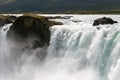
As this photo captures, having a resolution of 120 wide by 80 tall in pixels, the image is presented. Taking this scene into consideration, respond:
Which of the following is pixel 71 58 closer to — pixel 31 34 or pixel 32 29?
pixel 31 34

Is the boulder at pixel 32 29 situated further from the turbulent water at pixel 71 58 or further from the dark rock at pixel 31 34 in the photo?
the turbulent water at pixel 71 58

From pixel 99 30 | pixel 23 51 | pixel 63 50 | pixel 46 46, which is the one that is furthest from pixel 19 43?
pixel 99 30

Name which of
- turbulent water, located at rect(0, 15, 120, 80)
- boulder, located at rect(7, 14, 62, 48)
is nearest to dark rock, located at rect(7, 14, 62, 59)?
boulder, located at rect(7, 14, 62, 48)

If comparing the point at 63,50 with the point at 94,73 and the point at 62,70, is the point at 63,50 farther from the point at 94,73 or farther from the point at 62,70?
the point at 94,73

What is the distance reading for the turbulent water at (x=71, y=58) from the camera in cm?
4324

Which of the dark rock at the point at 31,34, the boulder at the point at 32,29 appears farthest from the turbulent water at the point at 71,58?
the boulder at the point at 32,29

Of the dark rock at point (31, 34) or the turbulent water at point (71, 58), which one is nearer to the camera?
the turbulent water at point (71, 58)

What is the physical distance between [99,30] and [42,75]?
12409 mm

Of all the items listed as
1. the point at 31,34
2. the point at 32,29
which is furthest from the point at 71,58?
the point at 32,29

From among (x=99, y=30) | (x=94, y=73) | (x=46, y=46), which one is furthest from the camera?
(x=46, y=46)

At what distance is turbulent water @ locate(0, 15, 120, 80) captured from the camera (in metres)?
43.2

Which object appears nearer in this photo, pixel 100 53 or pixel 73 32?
pixel 100 53

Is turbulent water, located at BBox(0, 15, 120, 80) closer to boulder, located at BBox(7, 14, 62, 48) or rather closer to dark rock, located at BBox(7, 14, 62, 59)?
dark rock, located at BBox(7, 14, 62, 59)

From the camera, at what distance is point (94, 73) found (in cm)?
4453
